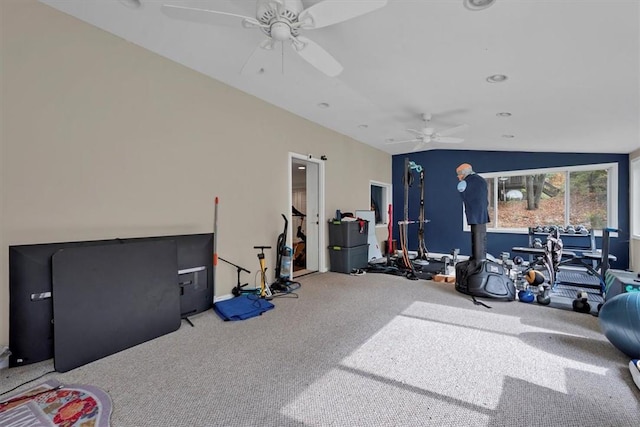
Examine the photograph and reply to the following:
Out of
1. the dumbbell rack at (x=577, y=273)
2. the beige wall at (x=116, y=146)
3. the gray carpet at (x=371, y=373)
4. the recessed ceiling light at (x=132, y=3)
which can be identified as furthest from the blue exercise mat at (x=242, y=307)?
the dumbbell rack at (x=577, y=273)

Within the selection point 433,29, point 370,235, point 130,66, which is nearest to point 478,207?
point 433,29

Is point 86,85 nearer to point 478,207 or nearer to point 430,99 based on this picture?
point 430,99

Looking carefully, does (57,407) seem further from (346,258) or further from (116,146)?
(346,258)

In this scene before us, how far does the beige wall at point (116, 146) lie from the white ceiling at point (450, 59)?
25cm

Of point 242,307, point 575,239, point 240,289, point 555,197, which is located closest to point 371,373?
point 242,307

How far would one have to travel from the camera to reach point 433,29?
7.66ft

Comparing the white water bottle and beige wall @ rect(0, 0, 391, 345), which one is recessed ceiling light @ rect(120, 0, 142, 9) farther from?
the white water bottle

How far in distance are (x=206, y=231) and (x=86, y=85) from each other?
184cm

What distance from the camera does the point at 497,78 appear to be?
9.98ft

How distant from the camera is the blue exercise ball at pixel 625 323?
85.2 inches

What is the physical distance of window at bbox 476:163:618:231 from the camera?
19.1 ft

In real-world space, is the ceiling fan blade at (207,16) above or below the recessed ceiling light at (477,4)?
below

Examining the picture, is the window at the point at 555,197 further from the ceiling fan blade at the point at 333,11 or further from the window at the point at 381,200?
the ceiling fan blade at the point at 333,11

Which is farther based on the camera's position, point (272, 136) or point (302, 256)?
point (302, 256)
